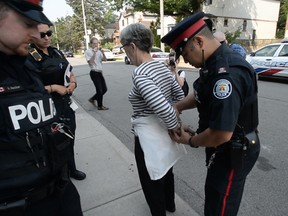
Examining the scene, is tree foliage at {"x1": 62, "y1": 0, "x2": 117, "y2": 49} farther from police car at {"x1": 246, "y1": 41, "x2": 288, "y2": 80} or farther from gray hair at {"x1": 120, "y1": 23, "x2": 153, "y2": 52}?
gray hair at {"x1": 120, "y1": 23, "x2": 153, "y2": 52}

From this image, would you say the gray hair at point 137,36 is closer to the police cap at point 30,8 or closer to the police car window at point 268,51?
the police cap at point 30,8

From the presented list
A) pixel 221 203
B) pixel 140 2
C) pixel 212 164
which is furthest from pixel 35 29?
pixel 140 2

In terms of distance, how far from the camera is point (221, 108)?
1299mm

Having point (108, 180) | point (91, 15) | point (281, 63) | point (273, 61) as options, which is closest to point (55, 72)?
point (108, 180)

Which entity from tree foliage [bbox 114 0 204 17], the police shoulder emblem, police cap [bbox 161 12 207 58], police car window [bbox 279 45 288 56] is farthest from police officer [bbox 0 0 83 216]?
tree foliage [bbox 114 0 204 17]

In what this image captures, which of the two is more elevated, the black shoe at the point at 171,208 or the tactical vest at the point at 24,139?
the tactical vest at the point at 24,139

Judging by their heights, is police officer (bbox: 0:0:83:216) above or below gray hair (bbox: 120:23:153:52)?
below

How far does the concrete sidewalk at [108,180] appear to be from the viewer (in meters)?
2.54

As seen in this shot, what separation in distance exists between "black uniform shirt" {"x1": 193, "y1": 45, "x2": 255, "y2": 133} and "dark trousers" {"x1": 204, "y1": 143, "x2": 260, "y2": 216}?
1.06 feet

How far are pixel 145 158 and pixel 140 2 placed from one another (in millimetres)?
20050

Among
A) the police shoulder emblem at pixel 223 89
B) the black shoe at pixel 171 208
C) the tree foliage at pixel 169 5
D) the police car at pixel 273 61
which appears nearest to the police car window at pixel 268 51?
the police car at pixel 273 61

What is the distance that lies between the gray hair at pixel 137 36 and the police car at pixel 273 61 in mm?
8387

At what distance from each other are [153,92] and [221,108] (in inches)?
20.2

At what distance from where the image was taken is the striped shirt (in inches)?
65.4
